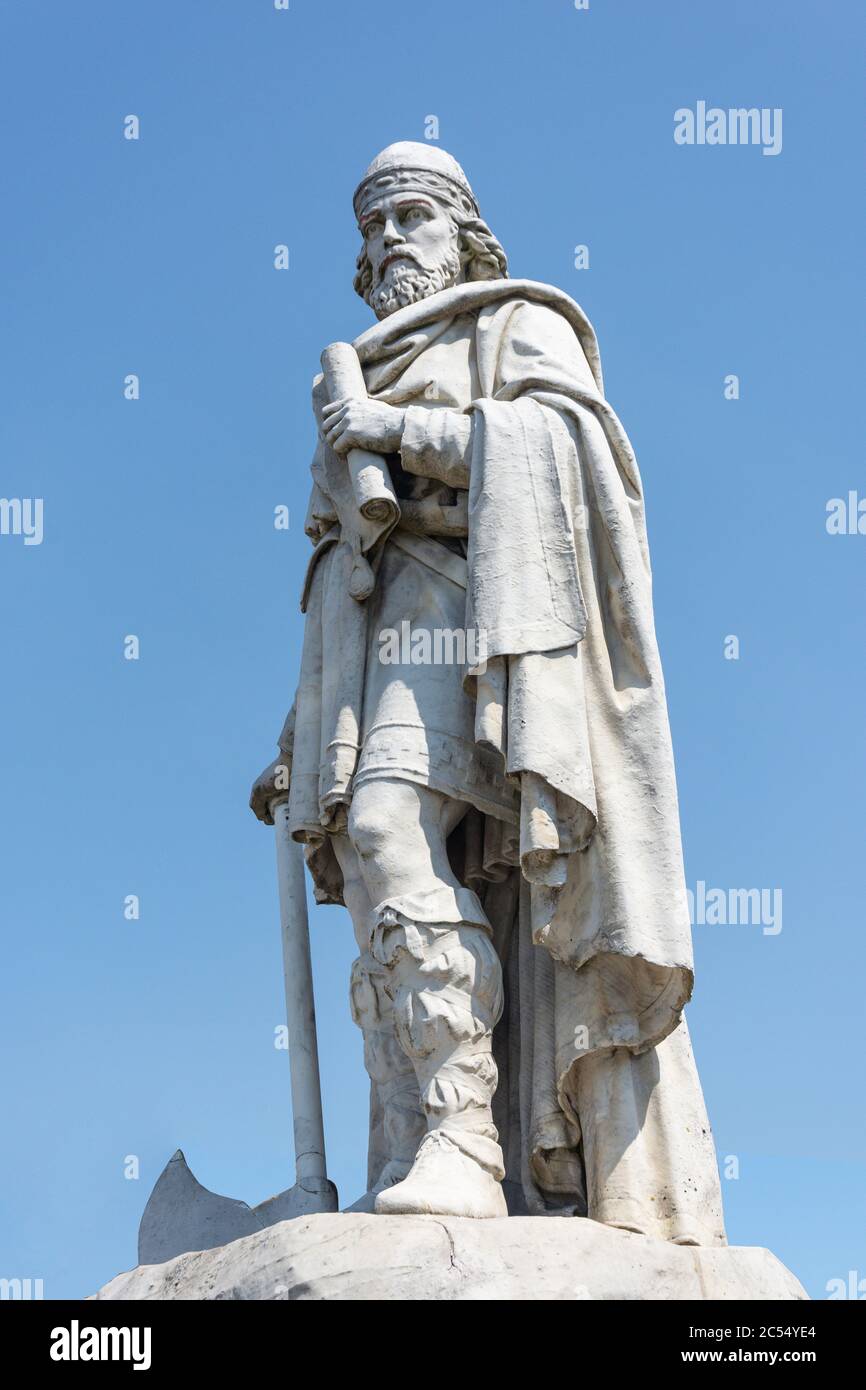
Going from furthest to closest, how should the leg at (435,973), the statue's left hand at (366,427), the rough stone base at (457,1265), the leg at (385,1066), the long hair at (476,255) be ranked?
the long hair at (476,255)
the statue's left hand at (366,427)
the leg at (385,1066)
the leg at (435,973)
the rough stone base at (457,1265)

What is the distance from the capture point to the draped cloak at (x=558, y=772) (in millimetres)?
7711

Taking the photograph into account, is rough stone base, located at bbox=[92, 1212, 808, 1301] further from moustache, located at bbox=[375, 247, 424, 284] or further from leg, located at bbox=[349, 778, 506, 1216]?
moustache, located at bbox=[375, 247, 424, 284]

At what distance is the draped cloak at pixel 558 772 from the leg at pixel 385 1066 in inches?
12.3

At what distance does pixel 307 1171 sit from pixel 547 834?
1.77m

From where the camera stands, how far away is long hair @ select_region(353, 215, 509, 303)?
9.30 metres

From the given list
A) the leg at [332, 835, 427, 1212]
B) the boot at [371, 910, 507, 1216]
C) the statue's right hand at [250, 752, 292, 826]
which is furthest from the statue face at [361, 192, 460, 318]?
the boot at [371, 910, 507, 1216]

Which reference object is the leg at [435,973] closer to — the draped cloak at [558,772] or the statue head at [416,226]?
the draped cloak at [558,772]

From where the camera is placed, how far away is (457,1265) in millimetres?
6770

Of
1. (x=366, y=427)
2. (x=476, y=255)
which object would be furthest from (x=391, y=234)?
(x=366, y=427)

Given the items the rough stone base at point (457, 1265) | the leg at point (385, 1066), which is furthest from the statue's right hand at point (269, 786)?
the rough stone base at point (457, 1265)
